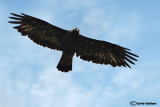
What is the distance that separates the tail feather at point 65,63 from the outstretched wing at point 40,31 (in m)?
0.49

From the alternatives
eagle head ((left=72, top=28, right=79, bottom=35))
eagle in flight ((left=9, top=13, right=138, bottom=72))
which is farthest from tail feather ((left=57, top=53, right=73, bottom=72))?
eagle head ((left=72, top=28, right=79, bottom=35))

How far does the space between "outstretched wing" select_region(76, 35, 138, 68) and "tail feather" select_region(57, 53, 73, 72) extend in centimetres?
64

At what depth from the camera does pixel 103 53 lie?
694 inches

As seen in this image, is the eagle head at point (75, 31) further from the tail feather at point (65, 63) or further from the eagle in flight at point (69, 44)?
the tail feather at point (65, 63)

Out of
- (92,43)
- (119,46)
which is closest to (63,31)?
(92,43)

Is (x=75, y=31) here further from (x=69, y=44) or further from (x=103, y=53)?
(x=103, y=53)

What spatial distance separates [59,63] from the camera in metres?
16.7

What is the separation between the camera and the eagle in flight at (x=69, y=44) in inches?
641

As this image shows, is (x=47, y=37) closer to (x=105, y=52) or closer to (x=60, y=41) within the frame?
(x=60, y=41)

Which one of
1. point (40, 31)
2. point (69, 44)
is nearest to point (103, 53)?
point (69, 44)

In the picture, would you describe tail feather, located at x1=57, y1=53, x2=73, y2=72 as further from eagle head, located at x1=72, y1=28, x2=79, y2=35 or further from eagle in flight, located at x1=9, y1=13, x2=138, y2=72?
eagle head, located at x1=72, y1=28, x2=79, y2=35

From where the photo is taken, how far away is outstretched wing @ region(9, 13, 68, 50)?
53.2ft

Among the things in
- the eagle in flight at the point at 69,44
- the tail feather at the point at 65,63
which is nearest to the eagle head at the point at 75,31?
the eagle in flight at the point at 69,44

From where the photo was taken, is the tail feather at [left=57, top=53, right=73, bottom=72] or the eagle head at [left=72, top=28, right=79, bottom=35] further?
the tail feather at [left=57, top=53, right=73, bottom=72]
